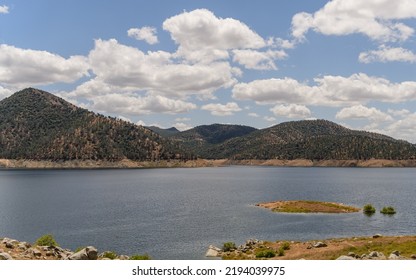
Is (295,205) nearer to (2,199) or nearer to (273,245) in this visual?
(273,245)

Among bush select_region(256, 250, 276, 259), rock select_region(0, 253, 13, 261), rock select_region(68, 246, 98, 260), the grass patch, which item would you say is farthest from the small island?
rock select_region(0, 253, 13, 261)

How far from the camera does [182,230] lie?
94.8 metres

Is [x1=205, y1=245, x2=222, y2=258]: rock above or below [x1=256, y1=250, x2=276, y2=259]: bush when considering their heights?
below

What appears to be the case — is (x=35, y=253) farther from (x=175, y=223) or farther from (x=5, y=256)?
(x=175, y=223)

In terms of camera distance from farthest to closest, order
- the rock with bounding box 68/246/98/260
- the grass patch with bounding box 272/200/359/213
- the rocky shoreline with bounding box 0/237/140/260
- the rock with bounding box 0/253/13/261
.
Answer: the grass patch with bounding box 272/200/359/213 < the rock with bounding box 68/246/98/260 < the rocky shoreline with bounding box 0/237/140/260 < the rock with bounding box 0/253/13/261

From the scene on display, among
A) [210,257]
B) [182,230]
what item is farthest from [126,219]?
[210,257]

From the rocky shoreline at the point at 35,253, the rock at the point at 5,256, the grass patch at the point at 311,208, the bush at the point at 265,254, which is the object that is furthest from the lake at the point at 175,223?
the rock at the point at 5,256

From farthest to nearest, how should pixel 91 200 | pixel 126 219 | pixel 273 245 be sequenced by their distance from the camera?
pixel 91 200
pixel 126 219
pixel 273 245

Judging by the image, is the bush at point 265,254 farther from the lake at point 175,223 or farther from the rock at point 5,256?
the rock at point 5,256

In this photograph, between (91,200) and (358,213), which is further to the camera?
(91,200)

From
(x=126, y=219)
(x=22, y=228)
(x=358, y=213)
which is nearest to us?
(x=22, y=228)

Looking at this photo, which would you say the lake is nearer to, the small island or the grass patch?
the small island

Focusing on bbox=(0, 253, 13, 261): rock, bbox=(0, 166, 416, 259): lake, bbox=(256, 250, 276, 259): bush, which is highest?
A: bbox=(0, 253, 13, 261): rock

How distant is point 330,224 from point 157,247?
46.6 metres
